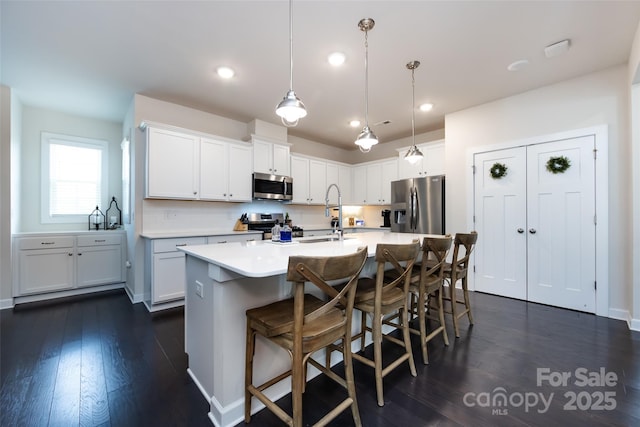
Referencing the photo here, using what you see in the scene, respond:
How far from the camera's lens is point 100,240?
390cm

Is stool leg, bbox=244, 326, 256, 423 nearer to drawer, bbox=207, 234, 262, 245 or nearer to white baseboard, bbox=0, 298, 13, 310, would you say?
drawer, bbox=207, 234, 262, 245

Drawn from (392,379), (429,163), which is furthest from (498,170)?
(392,379)

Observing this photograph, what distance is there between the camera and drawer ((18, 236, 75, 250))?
3.37 metres

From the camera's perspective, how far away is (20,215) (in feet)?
12.4

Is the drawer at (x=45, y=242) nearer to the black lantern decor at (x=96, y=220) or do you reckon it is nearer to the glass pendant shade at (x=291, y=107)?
the black lantern decor at (x=96, y=220)

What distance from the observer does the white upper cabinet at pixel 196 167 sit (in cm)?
341

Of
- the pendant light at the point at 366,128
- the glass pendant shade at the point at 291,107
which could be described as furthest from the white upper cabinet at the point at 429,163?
the glass pendant shade at the point at 291,107

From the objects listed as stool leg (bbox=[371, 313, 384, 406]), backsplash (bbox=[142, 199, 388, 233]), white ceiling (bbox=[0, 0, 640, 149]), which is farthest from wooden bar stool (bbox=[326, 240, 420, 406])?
backsplash (bbox=[142, 199, 388, 233])

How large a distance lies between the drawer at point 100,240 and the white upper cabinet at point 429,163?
488 cm

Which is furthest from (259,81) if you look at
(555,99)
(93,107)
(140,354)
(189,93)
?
(555,99)

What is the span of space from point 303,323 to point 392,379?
3.53 ft

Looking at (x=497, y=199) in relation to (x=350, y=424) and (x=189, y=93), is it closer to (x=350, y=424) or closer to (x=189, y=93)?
(x=350, y=424)

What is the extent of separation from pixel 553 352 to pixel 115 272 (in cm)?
531

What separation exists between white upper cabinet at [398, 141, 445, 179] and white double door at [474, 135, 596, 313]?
0.62m
